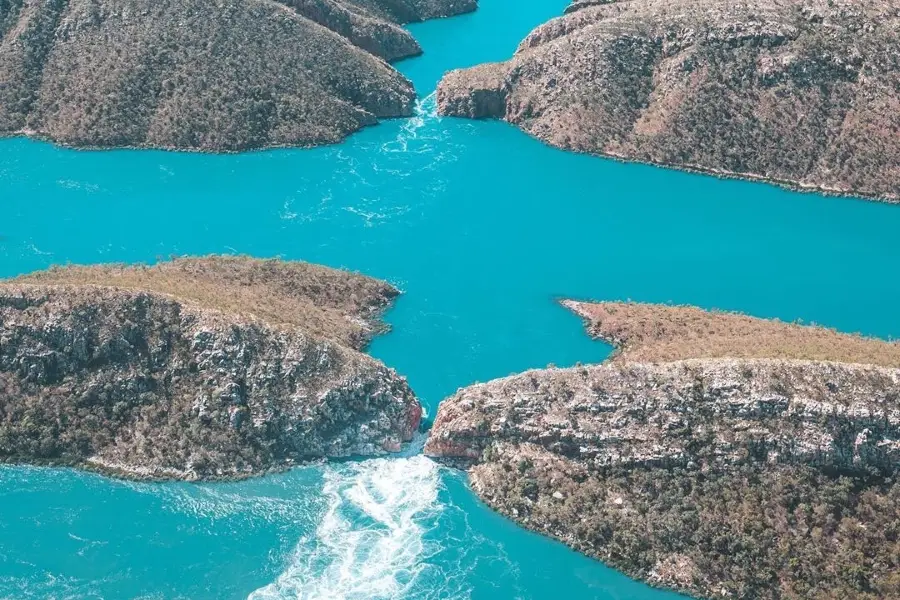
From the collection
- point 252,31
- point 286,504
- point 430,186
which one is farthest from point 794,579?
point 252,31

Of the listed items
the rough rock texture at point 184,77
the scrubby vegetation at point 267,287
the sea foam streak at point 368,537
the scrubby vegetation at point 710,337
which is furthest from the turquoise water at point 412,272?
the rough rock texture at point 184,77

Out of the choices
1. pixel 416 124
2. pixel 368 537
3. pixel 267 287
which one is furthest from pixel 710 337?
pixel 416 124

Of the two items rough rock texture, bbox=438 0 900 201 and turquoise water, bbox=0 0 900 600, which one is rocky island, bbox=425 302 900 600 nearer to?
turquoise water, bbox=0 0 900 600

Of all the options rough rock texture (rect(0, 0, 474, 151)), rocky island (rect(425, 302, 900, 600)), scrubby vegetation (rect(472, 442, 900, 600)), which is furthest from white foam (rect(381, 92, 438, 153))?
scrubby vegetation (rect(472, 442, 900, 600))

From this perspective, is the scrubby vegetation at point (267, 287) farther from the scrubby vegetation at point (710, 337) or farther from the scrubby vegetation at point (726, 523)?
the scrubby vegetation at point (726, 523)

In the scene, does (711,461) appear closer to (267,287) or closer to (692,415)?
(692,415)

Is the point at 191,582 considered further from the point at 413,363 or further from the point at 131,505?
the point at 413,363
